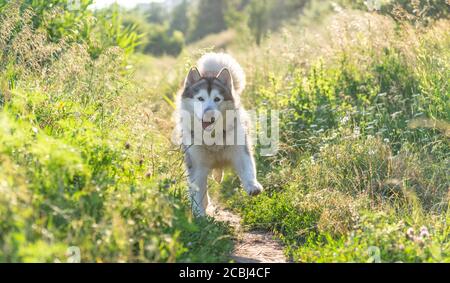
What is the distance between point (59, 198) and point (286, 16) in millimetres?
22943

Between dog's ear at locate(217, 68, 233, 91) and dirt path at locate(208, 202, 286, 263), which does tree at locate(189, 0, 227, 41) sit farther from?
dirt path at locate(208, 202, 286, 263)

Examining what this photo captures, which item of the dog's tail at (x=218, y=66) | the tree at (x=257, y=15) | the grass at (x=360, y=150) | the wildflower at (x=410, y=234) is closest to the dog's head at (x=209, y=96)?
the dog's tail at (x=218, y=66)

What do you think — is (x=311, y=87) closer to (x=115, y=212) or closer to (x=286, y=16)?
(x=115, y=212)

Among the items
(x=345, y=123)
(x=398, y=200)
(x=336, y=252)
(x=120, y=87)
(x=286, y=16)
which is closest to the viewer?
(x=336, y=252)

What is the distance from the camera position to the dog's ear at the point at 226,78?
623cm

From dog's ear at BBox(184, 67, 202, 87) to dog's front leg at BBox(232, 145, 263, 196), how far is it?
0.93 m

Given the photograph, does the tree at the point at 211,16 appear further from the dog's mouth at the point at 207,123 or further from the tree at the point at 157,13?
the dog's mouth at the point at 207,123

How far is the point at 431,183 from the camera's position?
5473 millimetres

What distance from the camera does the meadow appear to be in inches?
146

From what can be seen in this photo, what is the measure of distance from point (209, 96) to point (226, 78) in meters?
0.37

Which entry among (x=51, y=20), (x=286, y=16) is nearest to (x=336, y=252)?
(x=51, y=20)

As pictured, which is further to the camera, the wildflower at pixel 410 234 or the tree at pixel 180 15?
the tree at pixel 180 15

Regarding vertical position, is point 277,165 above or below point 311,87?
below
